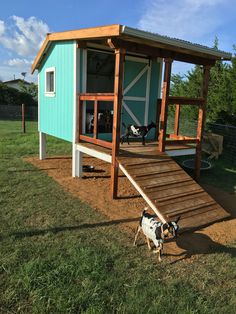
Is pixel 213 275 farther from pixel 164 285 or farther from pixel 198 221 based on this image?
pixel 198 221

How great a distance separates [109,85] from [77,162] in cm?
377

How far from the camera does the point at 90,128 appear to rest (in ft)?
27.7

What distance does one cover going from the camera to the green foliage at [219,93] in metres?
13.2

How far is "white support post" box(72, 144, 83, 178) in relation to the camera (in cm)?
788

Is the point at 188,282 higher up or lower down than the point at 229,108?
lower down

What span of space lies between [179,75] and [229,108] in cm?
685

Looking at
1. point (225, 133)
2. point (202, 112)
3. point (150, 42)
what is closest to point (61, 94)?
point (150, 42)

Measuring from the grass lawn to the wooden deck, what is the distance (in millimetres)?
839

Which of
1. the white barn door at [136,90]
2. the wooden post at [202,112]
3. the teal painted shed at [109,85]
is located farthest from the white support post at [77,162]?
the wooden post at [202,112]

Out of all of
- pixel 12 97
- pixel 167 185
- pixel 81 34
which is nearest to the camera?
pixel 167 185

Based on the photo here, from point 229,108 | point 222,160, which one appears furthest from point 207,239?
point 229,108

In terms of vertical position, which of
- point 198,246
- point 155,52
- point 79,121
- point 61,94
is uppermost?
→ point 155,52

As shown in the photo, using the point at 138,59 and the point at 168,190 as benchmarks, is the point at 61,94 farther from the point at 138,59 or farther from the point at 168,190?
the point at 168,190

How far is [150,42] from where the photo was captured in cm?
592
